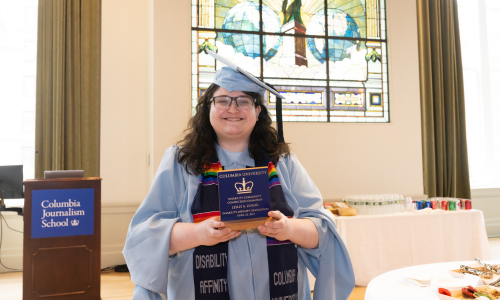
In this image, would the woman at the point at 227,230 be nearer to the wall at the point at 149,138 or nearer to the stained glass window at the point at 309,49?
the wall at the point at 149,138

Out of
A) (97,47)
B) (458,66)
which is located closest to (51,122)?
(97,47)

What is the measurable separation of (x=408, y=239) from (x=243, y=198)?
3.27 m

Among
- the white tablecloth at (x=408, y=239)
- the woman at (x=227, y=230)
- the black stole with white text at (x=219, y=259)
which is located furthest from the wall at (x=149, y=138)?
the black stole with white text at (x=219, y=259)

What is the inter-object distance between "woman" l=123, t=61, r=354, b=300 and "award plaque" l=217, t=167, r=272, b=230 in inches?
1.5

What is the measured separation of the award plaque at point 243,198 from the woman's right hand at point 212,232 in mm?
24

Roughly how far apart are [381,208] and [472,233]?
1.11 m

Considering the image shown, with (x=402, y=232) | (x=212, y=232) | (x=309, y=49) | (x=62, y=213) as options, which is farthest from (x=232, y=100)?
(x=309, y=49)

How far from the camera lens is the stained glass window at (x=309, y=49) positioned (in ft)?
16.3

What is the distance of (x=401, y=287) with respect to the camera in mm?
1467

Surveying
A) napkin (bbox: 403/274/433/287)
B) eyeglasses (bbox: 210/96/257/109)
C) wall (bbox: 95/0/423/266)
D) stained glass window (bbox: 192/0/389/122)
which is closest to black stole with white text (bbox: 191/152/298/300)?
eyeglasses (bbox: 210/96/257/109)

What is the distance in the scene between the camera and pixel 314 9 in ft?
17.1

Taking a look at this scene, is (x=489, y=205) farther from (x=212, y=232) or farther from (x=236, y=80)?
(x=212, y=232)

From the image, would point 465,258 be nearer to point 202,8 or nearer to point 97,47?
point 202,8

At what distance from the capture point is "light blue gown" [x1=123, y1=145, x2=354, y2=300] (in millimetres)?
1307
